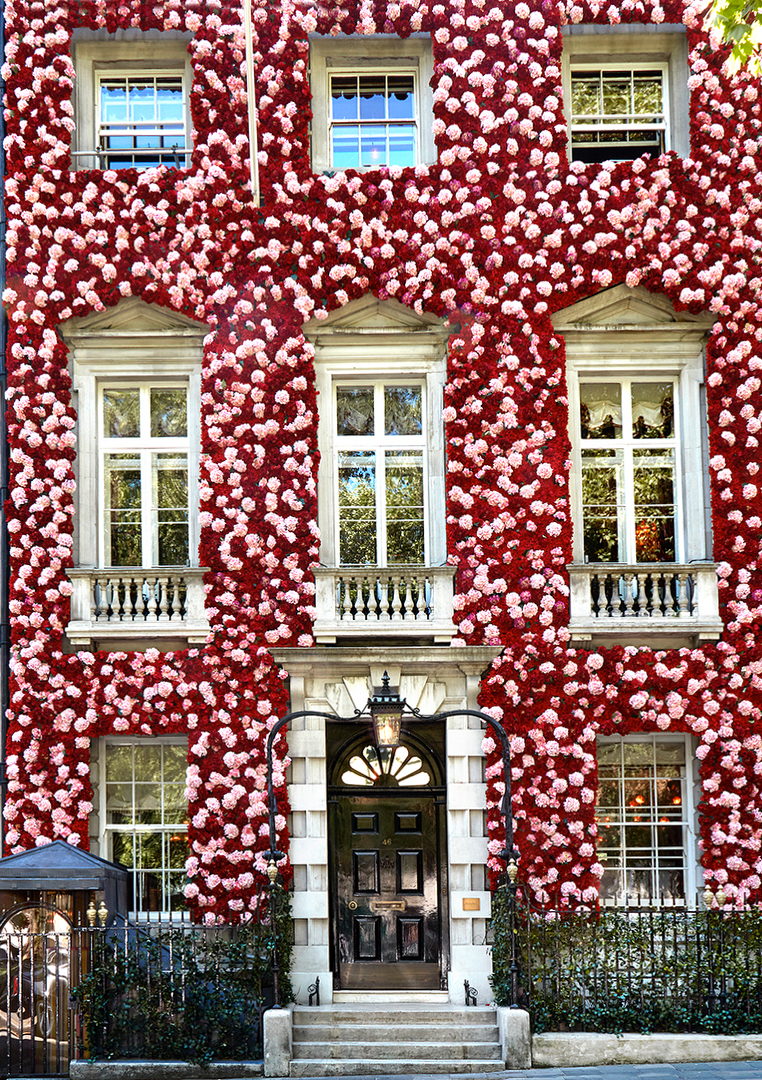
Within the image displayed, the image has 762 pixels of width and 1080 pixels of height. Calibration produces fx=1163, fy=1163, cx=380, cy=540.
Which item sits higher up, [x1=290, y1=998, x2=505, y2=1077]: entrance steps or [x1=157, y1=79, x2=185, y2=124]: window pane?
[x1=157, y1=79, x2=185, y2=124]: window pane

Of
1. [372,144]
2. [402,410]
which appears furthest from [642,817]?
[372,144]

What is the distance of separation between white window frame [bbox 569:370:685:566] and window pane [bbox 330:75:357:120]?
4639 mm

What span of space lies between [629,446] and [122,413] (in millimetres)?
6585

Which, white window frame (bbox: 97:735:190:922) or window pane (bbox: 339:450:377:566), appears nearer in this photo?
white window frame (bbox: 97:735:190:922)

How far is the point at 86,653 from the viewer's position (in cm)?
1428

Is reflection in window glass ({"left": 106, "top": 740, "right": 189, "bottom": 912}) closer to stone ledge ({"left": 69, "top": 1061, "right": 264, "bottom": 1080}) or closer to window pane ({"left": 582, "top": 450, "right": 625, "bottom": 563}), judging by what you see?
stone ledge ({"left": 69, "top": 1061, "right": 264, "bottom": 1080})

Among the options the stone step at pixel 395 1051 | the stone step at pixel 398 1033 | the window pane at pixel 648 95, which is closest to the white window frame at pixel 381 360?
the window pane at pixel 648 95

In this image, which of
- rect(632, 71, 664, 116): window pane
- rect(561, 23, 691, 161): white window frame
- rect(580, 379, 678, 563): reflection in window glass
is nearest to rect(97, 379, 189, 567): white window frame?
rect(580, 379, 678, 563): reflection in window glass

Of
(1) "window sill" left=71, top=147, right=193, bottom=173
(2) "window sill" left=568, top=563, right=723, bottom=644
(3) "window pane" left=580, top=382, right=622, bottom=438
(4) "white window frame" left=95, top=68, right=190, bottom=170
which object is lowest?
(2) "window sill" left=568, top=563, right=723, bottom=644

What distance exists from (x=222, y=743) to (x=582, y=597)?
4769mm

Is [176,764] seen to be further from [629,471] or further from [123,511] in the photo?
[629,471]

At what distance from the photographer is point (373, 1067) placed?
12.1 metres

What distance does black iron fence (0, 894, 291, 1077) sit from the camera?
11938 mm

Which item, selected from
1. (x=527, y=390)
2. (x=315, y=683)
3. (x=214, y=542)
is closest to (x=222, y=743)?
(x=315, y=683)
